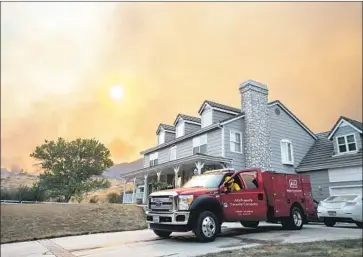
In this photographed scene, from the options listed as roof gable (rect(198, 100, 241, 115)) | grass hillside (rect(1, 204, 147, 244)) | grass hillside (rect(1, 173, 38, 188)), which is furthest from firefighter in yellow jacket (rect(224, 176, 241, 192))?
roof gable (rect(198, 100, 241, 115))

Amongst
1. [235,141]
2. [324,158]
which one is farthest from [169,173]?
[324,158]

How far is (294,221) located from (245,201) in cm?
89

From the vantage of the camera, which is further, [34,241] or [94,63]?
[34,241]

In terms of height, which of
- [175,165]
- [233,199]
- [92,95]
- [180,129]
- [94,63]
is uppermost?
[180,129]

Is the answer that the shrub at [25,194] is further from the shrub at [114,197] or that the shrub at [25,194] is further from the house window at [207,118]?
the house window at [207,118]

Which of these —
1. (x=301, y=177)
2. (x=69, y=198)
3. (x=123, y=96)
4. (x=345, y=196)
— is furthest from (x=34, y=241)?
(x=345, y=196)

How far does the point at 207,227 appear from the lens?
213 inches

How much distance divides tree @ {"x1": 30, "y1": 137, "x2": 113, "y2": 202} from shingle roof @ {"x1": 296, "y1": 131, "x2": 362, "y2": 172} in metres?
4.54

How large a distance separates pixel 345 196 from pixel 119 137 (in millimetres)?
3512

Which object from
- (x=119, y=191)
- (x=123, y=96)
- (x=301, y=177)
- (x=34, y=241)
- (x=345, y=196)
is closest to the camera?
(x=345, y=196)

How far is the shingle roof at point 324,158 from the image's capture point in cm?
249

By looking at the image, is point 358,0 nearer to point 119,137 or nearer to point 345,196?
point 345,196

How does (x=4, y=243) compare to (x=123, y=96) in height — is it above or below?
below

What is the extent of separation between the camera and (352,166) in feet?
8.00
